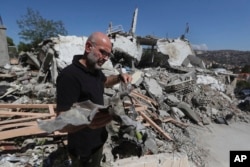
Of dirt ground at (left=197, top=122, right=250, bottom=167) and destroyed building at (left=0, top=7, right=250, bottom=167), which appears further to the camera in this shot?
dirt ground at (left=197, top=122, right=250, bottom=167)

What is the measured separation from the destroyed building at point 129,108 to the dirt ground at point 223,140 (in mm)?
307

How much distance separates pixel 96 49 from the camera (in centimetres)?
252

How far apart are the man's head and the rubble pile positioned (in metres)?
0.40

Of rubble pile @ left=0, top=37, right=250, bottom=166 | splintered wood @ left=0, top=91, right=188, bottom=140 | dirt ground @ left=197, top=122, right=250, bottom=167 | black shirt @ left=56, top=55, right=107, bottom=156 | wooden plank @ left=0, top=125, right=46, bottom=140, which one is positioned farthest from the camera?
dirt ground @ left=197, top=122, right=250, bottom=167

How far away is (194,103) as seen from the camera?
12805 millimetres

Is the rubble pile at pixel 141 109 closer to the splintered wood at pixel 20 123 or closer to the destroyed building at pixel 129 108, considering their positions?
the destroyed building at pixel 129 108

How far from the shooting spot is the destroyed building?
13.1ft

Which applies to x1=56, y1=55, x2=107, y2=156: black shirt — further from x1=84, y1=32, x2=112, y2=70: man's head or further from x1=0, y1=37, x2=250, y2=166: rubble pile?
x1=0, y1=37, x2=250, y2=166: rubble pile

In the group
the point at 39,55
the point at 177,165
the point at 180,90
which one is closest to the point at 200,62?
the point at 180,90

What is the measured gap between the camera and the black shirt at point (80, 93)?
244cm

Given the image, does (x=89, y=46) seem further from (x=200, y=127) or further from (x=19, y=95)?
(x=200, y=127)

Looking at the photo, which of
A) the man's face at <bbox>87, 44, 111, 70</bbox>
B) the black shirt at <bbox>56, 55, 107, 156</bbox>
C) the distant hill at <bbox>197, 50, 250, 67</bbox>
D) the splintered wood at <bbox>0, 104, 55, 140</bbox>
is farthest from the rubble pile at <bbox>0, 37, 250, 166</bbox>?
the distant hill at <bbox>197, 50, 250, 67</bbox>

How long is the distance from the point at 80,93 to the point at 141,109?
530 centimetres

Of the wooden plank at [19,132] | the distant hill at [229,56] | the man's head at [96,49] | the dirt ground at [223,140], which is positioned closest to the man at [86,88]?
the man's head at [96,49]
